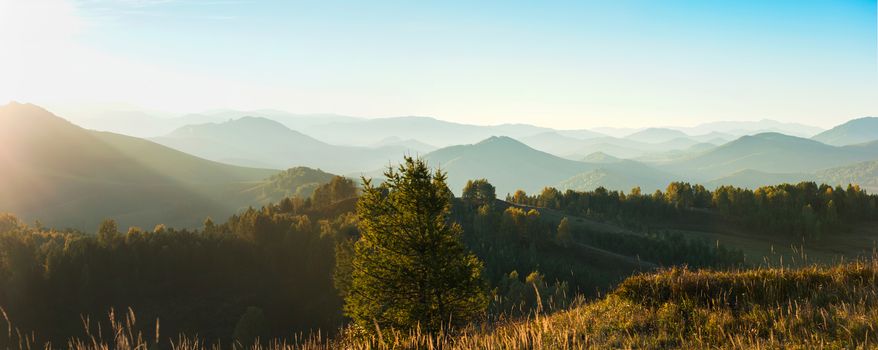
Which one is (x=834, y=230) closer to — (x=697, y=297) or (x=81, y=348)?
(x=697, y=297)

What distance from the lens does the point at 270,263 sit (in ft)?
395

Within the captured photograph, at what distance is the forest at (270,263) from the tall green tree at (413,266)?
34211 mm

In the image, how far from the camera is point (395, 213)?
24.9 m

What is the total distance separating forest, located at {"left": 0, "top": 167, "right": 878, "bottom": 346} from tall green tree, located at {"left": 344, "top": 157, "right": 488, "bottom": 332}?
3421 cm

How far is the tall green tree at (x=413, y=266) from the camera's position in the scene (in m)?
22.4

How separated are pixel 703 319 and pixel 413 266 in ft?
49.6

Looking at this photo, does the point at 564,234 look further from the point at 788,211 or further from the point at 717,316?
the point at 717,316

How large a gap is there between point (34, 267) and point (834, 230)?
217802mm

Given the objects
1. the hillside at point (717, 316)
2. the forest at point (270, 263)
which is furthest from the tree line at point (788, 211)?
the hillside at point (717, 316)

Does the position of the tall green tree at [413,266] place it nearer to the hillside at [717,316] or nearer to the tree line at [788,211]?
the hillside at [717,316]

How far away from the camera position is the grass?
7781 mm

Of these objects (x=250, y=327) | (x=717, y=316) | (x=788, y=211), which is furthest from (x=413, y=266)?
(x=788, y=211)

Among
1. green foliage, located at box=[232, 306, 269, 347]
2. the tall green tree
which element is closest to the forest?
green foliage, located at box=[232, 306, 269, 347]

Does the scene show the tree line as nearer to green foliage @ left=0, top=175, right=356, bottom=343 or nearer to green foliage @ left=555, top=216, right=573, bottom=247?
green foliage @ left=555, top=216, right=573, bottom=247
